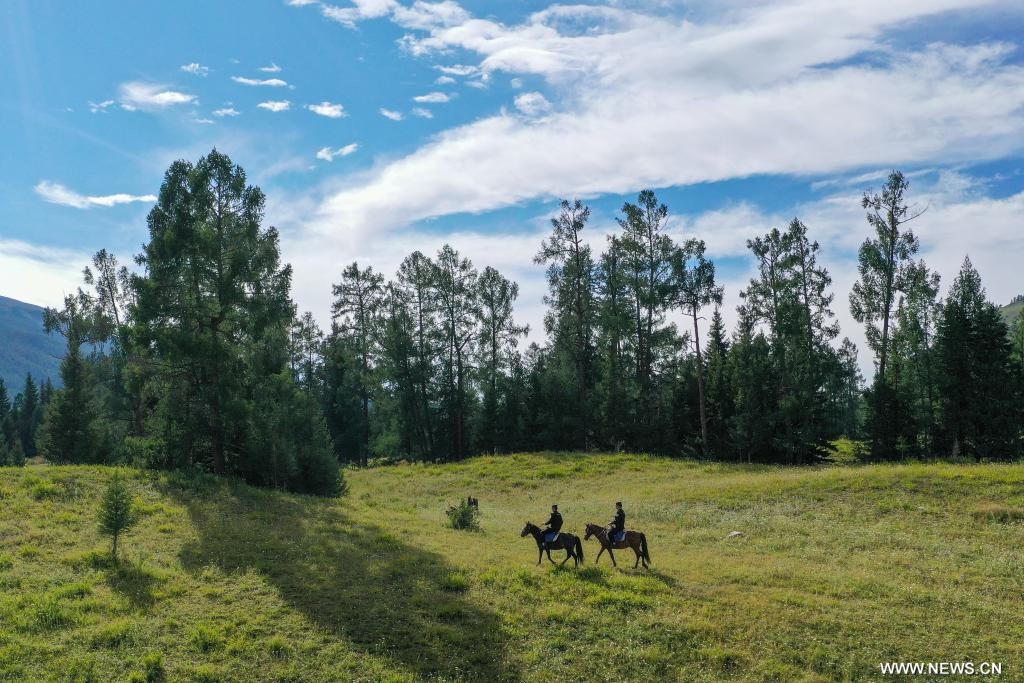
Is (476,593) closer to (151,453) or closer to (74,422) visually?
(151,453)

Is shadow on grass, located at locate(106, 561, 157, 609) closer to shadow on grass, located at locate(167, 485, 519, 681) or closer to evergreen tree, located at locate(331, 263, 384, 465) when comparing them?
shadow on grass, located at locate(167, 485, 519, 681)

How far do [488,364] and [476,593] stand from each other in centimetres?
4763

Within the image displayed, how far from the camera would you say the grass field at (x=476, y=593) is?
1233 cm

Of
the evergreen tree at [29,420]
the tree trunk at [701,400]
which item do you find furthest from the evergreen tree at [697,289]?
the evergreen tree at [29,420]

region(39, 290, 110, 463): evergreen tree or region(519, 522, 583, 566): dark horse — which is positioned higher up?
region(39, 290, 110, 463): evergreen tree

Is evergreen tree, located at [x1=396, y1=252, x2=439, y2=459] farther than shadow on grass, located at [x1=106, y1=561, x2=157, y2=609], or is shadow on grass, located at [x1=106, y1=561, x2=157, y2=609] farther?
evergreen tree, located at [x1=396, y1=252, x2=439, y2=459]

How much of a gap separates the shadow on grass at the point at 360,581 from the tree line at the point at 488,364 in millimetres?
7503

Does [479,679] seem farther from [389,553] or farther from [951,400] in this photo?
[951,400]

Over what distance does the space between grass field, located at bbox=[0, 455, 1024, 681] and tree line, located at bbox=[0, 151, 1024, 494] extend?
5.87m

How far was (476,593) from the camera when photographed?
15.8m

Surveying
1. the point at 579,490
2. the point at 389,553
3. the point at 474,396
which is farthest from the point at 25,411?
the point at 389,553

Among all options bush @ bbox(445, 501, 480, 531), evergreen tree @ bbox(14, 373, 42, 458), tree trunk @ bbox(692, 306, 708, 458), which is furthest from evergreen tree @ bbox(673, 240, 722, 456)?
evergreen tree @ bbox(14, 373, 42, 458)

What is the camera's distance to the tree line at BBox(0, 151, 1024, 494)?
100 feet

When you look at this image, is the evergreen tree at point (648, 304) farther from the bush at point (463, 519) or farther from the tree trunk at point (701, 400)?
the bush at point (463, 519)
